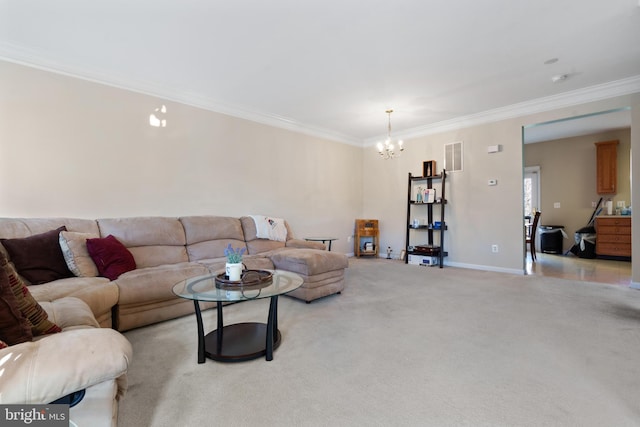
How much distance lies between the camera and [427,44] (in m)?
2.88

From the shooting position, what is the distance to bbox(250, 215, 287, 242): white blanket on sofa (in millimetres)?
4291

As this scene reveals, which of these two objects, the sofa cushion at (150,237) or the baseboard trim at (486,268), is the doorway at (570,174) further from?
the sofa cushion at (150,237)

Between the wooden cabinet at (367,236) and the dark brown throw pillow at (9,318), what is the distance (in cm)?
554

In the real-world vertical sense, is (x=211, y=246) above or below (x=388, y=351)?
above

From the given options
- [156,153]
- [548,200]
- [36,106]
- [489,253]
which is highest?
[36,106]

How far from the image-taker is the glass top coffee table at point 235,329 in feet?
6.28

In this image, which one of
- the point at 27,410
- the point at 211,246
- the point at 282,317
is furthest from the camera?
the point at 211,246

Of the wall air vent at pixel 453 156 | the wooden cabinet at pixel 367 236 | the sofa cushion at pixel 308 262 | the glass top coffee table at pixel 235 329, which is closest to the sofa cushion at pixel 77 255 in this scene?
the glass top coffee table at pixel 235 329

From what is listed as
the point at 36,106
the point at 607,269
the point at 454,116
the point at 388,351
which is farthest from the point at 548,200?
the point at 36,106

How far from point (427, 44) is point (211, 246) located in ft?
10.8

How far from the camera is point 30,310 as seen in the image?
133cm

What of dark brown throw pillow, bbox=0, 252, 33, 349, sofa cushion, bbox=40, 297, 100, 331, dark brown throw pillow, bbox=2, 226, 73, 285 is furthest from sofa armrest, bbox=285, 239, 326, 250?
dark brown throw pillow, bbox=0, 252, 33, 349

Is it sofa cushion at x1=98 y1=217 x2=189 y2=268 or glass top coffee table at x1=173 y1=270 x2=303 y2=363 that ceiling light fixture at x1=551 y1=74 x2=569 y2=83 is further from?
sofa cushion at x1=98 y1=217 x2=189 y2=268

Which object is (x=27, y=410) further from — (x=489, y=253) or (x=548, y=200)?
(x=548, y=200)
